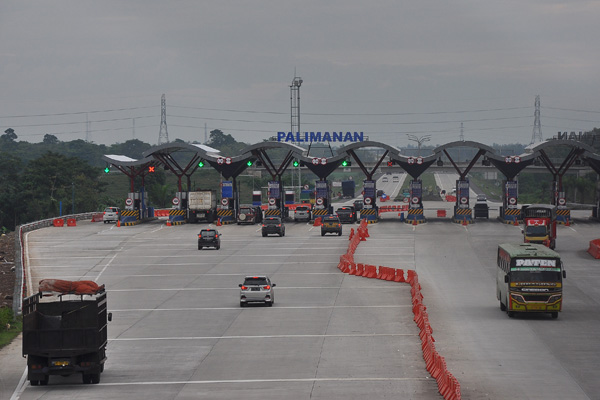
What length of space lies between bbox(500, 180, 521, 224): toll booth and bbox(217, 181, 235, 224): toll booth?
30.9 m

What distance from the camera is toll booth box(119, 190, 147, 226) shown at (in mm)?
109250

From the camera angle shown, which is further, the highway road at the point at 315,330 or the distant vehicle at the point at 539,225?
the distant vehicle at the point at 539,225

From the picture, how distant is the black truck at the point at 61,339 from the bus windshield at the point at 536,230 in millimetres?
44535

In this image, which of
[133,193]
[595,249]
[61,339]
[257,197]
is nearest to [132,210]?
[133,193]

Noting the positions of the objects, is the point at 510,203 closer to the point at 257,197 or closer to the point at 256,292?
the point at 257,197

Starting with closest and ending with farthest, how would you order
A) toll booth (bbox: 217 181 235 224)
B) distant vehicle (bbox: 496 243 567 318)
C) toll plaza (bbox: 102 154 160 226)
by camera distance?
distant vehicle (bbox: 496 243 567 318), toll booth (bbox: 217 181 235 224), toll plaza (bbox: 102 154 160 226)

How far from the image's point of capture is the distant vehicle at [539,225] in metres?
66.8

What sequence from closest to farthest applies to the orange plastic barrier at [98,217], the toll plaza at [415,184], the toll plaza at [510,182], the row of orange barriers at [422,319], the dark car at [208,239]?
the row of orange barriers at [422,319] < the dark car at [208,239] < the toll plaza at [510,182] < the toll plaza at [415,184] < the orange plastic barrier at [98,217]

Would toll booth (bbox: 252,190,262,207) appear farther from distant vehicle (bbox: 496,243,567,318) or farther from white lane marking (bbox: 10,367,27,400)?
white lane marking (bbox: 10,367,27,400)

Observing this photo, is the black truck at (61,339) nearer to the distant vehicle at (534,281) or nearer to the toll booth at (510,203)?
the distant vehicle at (534,281)

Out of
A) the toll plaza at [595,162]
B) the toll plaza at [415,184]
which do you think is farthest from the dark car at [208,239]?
the toll plaza at [595,162]

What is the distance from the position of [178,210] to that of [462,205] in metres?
32.5

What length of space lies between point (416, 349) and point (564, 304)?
1499 cm

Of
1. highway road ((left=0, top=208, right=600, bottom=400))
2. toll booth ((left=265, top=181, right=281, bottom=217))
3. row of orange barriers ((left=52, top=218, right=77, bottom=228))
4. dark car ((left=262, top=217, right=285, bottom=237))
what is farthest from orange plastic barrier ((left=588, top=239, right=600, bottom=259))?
row of orange barriers ((left=52, top=218, right=77, bottom=228))
